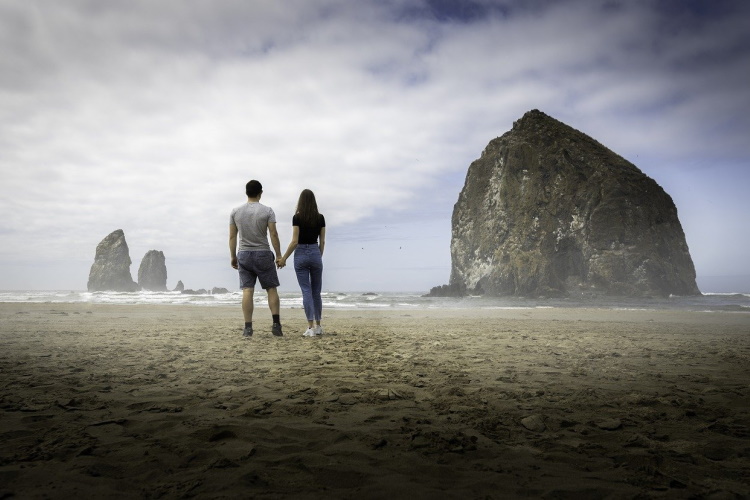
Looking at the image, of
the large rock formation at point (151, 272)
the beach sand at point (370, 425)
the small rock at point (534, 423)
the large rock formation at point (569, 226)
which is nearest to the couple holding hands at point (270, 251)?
the beach sand at point (370, 425)

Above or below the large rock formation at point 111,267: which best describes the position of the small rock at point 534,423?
below

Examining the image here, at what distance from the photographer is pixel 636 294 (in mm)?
47469

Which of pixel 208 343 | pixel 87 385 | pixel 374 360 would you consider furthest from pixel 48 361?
pixel 374 360

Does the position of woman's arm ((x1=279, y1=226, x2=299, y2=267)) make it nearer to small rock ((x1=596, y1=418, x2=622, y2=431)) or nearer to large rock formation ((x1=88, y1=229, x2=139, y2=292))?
small rock ((x1=596, y1=418, x2=622, y2=431))

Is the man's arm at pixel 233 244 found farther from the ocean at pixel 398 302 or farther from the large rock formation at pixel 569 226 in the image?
the large rock formation at pixel 569 226

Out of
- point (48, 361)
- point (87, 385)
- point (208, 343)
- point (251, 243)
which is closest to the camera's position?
point (87, 385)

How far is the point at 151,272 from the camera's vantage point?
89.1m

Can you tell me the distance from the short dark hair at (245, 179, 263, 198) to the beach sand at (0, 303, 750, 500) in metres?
2.61

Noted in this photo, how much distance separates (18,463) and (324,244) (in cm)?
502

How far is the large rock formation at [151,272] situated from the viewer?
8875cm

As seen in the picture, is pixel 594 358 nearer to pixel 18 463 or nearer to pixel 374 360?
pixel 374 360

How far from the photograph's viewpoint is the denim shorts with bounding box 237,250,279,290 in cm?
630

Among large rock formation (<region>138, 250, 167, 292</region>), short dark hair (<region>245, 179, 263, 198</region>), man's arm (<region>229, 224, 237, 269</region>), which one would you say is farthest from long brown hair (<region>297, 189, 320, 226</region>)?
large rock formation (<region>138, 250, 167, 292</region>)

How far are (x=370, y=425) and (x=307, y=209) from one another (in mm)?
4551
